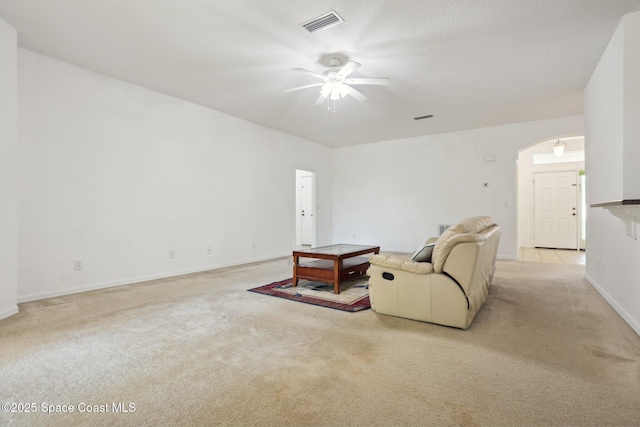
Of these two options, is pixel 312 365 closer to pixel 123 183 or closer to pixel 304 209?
pixel 123 183

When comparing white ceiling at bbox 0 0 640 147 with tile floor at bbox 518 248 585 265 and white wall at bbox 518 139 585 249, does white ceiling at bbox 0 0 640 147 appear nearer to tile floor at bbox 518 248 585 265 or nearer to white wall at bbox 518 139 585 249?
tile floor at bbox 518 248 585 265

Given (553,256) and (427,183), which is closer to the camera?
(553,256)

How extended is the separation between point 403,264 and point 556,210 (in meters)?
7.37

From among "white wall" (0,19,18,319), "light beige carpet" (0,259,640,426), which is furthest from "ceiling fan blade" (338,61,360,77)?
"white wall" (0,19,18,319)

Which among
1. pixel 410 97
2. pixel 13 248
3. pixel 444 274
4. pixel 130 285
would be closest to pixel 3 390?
pixel 13 248

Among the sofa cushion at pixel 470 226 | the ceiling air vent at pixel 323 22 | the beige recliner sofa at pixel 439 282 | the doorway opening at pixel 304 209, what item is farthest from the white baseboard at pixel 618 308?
the doorway opening at pixel 304 209

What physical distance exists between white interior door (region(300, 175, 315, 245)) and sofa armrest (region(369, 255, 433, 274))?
5.57 m

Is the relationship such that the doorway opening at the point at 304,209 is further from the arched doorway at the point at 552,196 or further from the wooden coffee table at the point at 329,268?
the arched doorway at the point at 552,196

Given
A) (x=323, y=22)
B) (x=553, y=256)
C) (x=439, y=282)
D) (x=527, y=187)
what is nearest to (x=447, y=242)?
(x=439, y=282)

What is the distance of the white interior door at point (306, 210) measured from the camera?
8438mm

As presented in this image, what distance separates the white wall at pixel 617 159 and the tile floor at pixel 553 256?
2.46 metres

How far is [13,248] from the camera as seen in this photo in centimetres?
297

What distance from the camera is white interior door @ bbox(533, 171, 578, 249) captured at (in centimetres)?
777

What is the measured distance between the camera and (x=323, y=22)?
Answer: 112 inches
